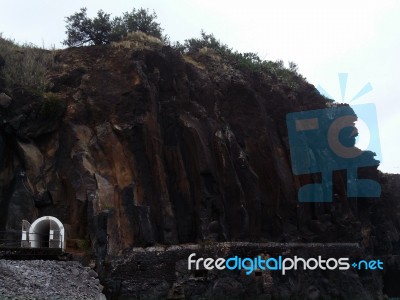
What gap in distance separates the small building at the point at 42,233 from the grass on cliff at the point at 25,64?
7429mm

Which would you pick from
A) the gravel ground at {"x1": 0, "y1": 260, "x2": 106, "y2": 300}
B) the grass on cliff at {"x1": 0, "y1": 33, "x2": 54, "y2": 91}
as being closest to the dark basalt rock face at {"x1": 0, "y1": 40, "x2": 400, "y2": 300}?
the grass on cliff at {"x1": 0, "y1": 33, "x2": 54, "y2": 91}

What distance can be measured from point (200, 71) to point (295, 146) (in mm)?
7570

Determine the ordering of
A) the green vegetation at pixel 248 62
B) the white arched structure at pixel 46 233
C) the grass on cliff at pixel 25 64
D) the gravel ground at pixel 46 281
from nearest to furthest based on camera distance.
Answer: the gravel ground at pixel 46 281 < the white arched structure at pixel 46 233 < the grass on cliff at pixel 25 64 < the green vegetation at pixel 248 62

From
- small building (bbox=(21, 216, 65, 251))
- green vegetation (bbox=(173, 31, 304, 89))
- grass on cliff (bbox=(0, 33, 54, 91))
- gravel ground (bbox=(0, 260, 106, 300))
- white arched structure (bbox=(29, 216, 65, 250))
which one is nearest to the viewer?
gravel ground (bbox=(0, 260, 106, 300))

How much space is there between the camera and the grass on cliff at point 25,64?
27.6 m

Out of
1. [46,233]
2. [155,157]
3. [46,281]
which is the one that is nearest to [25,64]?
[155,157]

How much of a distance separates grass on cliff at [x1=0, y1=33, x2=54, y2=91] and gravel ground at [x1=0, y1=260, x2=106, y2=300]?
11.2 metres

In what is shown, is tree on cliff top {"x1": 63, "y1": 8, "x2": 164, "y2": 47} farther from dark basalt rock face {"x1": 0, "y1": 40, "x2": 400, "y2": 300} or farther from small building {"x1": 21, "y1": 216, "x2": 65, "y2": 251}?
small building {"x1": 21, "y1": 216, "x2": 65, "y2": 251}

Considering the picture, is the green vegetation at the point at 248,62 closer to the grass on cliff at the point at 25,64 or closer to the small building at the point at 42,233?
the grass on cliff at the point at 25,64

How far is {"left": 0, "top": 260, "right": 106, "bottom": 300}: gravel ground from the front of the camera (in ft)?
55.3

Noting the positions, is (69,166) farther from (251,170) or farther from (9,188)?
(251,170)

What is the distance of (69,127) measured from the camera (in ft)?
88.5

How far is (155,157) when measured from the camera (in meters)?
27.8

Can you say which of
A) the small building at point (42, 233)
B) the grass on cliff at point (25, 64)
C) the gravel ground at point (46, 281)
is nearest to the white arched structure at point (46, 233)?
the small building at point (42, 233)
